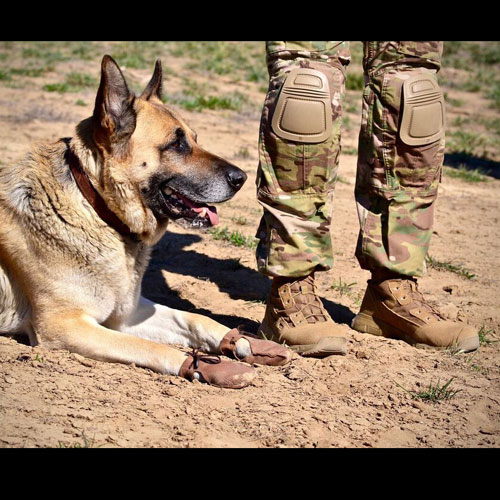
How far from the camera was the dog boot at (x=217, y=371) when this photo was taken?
2.79 metres

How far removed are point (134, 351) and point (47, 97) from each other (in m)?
6.08

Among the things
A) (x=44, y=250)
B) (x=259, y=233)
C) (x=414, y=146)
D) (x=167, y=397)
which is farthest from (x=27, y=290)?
(x=414, y=146)

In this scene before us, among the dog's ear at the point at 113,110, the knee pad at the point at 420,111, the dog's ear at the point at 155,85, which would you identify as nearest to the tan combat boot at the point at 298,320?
the knee pad at the point at 420,111

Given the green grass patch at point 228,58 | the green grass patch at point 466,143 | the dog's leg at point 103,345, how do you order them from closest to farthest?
1. the dog's leg at point 103,345
2. the green grass patch at point 466,143
3. the green grass patch at point 228,58

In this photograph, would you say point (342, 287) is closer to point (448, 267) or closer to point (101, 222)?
point (448, 267)

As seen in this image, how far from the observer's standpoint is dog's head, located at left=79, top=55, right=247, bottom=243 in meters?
3.01

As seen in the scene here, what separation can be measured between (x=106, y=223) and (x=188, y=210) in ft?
1.37

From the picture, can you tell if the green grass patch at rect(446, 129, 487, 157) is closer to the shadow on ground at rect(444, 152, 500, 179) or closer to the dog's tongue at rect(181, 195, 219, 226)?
the shadow on ground at rect(444, 152, 500, 179)

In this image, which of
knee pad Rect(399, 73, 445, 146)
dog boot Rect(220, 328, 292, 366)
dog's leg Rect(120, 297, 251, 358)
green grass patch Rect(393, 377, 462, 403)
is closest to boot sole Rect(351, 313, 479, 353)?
green grass patch Rect(393, 377, 462, 403)

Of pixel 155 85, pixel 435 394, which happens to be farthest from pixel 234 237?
pixel 435 394

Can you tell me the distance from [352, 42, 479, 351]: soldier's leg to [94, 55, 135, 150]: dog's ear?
45.4 inches

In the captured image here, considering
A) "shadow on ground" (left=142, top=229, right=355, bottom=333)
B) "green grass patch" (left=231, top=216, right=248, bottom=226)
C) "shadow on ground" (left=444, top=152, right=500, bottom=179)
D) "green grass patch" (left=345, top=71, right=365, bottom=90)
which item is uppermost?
"green grass patch" (left=345, top=71, right=365, bottom=90)

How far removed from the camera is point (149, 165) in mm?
3137

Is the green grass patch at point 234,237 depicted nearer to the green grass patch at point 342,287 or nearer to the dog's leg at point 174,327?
the green grass patch at point 342,287
